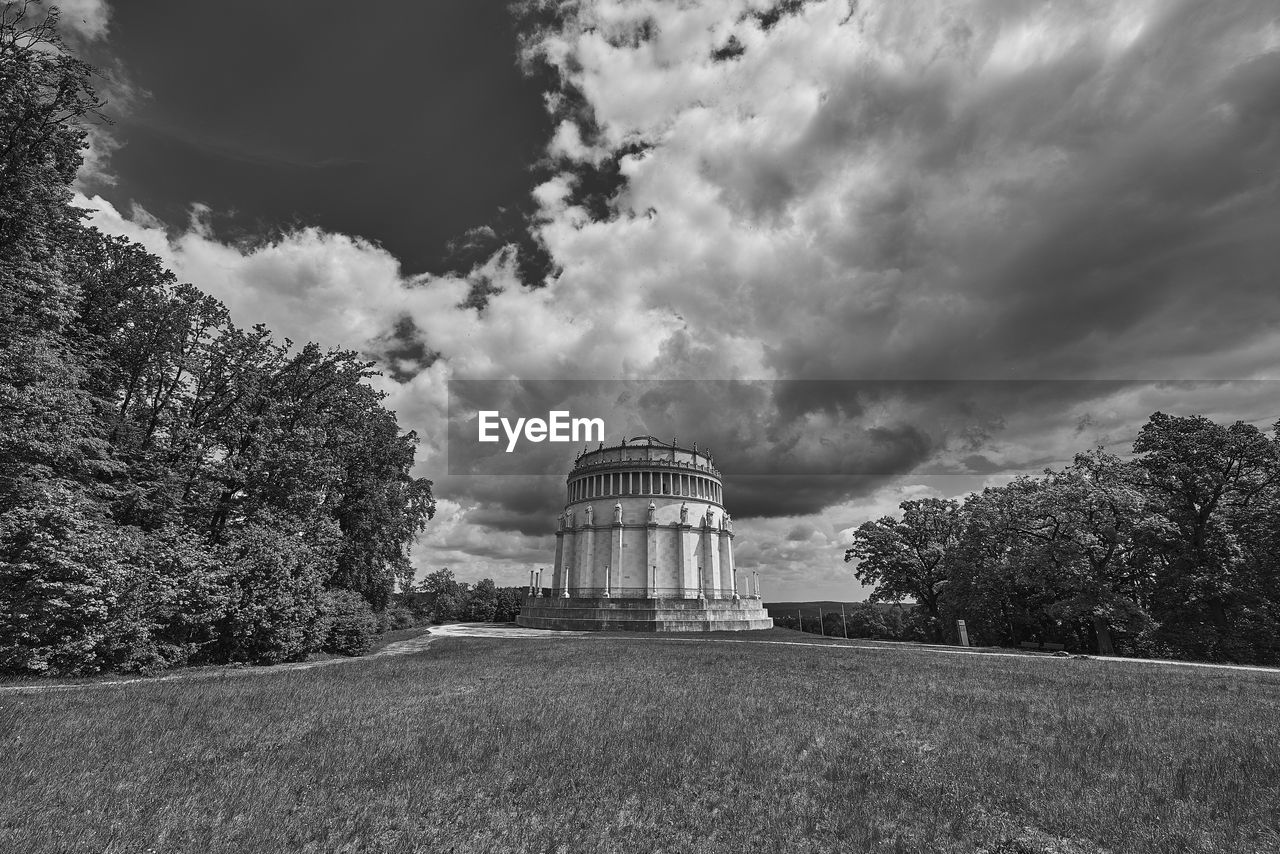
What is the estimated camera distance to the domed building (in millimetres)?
73688

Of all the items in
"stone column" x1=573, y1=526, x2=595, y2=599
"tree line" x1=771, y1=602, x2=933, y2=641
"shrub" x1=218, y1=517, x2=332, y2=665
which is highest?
"stone column" x1=573, y1=526, x2=595, y2=599

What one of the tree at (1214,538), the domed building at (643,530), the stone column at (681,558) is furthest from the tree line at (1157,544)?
the stone column at (681,558)

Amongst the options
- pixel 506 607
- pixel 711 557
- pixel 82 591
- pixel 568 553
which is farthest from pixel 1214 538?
pixel 506 607

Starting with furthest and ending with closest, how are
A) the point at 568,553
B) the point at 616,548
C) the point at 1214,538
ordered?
the point at 568,553, the point at 616,548, the point at 1214,538

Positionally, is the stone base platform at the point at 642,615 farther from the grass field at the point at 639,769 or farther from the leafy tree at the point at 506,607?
the grass field at the point at 639,769

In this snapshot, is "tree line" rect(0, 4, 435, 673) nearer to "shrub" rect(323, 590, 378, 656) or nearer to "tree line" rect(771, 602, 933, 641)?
"shrub" rect(323, 590, 378, 656)

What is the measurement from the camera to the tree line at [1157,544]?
31.3 metres

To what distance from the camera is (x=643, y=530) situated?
75250 mm

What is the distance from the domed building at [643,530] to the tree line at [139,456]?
42.8 m

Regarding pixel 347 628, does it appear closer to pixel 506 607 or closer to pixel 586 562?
pixel 586 562

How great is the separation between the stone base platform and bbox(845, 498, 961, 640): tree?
45.8ft

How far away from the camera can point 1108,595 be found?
31469mm

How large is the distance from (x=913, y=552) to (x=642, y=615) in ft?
90.3

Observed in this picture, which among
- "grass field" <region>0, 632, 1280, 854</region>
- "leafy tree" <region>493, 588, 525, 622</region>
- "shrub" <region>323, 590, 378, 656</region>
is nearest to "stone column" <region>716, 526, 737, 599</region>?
"leafy tree" <region>493, 588, 525, 622</region>
